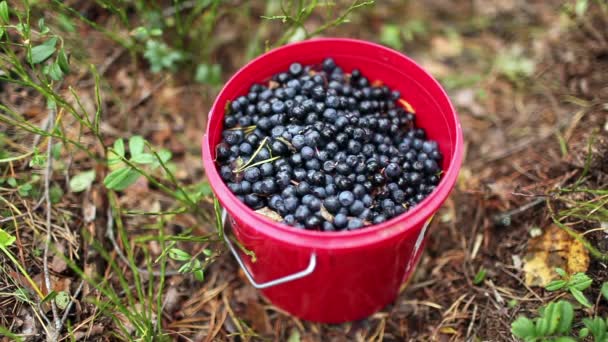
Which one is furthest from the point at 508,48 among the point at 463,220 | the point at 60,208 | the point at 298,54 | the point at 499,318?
the point at 60,208

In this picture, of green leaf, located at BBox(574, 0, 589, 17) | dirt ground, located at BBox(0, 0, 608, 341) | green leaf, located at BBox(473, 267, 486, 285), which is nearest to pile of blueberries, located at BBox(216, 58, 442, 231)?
dirt ground, located at BBox(0, 0, 608, 341)

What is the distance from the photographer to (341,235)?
4.88 feet

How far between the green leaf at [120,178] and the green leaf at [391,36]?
1.70m

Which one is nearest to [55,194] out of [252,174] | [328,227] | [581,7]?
[252,174]

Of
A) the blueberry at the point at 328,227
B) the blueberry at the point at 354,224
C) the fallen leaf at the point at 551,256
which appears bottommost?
the fallen leaf at the point at 551,256

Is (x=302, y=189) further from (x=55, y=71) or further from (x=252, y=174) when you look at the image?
(x=55, y=71)

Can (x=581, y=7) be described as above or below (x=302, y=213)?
above

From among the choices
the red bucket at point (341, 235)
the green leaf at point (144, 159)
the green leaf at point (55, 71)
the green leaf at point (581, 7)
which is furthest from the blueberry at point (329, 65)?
the green leaf at point (581, 7)

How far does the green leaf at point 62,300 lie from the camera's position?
1.79 metres

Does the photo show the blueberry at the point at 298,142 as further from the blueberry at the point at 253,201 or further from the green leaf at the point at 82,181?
the green leaf at the point at 82,181

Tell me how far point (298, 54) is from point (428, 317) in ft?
4.14

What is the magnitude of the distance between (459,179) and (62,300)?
186cm

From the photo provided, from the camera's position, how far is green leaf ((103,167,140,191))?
Result: 186 cm

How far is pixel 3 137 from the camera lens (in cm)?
204
